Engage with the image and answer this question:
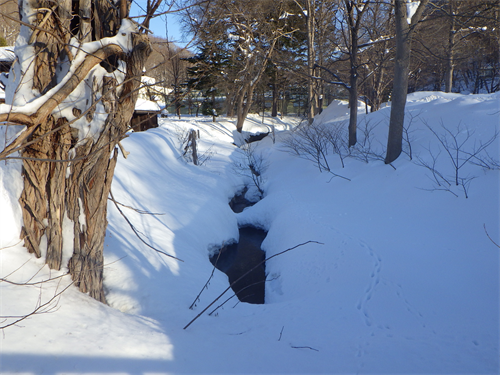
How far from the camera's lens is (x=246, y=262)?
6.93 metres

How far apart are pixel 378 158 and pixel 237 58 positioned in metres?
14.4

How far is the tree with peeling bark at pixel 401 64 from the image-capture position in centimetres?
791

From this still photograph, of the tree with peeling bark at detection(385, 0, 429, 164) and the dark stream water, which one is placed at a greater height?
the tree with peeling bark at detection(385, 0, 429, 164)

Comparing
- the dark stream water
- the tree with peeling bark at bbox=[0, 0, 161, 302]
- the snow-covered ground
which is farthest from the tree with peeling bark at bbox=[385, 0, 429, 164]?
the tree with peeling bark at bbox=[0, 0, 161, 302]

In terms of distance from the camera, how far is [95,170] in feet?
9.45

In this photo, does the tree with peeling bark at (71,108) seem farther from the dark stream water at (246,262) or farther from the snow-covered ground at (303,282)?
the dark stream water at (246,262)

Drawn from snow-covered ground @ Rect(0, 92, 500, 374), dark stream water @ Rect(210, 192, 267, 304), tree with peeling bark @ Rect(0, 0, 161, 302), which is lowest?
dark stream water @ Rect(210, 192, 267, 304)

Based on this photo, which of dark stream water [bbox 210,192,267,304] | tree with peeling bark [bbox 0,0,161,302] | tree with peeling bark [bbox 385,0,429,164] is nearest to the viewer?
tree with peeling bark [bbox 0,0,161,302]

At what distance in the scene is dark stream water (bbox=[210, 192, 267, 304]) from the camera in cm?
584

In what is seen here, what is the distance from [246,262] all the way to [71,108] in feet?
16.9

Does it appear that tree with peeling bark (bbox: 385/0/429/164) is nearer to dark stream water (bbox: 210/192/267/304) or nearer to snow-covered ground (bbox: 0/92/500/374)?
snow-covered ground (bbox: 0/92/500/374)

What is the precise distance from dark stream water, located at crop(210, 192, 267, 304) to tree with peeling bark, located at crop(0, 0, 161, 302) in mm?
3311

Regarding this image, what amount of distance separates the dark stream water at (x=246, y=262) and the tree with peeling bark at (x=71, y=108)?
3.31 metres

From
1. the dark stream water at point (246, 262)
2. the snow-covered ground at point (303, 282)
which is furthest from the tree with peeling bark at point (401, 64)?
the dark stream water at point (246, 262)
